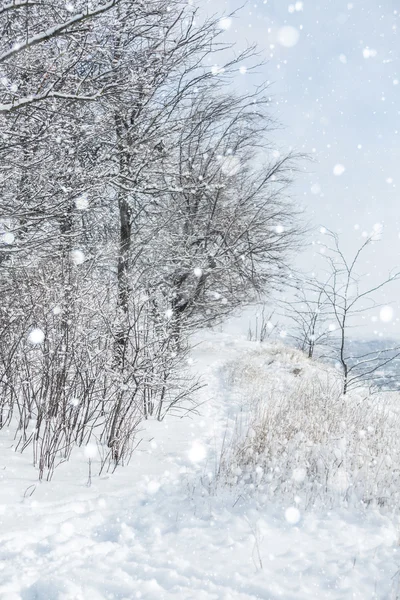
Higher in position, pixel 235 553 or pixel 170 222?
pixel 170 222

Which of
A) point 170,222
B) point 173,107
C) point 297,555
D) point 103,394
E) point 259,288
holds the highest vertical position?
point 173,107

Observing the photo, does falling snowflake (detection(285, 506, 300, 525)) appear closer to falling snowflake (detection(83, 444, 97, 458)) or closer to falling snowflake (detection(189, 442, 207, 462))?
falling snowflake (detection(189, 442, 207, 462))

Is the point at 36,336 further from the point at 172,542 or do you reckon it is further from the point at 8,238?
the point at 172,542

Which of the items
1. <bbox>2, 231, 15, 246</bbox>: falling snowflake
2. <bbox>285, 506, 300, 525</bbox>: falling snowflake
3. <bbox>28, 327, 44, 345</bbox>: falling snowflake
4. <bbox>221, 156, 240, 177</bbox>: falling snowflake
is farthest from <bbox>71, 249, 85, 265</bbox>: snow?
<bbox>285, 506, 300, 525</bbox>: falling snowflake

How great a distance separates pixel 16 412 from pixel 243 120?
30.7 ft

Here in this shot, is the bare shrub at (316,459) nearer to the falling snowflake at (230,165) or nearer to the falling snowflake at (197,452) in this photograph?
the falling snowflake at (197,452)

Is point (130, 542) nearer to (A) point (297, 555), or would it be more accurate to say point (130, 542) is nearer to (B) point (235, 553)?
(B) point (235, 553)

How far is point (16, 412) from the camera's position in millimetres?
5734

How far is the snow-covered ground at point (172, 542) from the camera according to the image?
91.9 inches

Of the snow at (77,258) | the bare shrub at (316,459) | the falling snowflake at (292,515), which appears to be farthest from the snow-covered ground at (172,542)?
the snow at (77,258)

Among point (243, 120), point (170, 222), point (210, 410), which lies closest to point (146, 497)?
point (210, 410)

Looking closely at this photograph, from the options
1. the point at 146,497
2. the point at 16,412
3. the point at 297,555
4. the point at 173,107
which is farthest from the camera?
the point at 173,107

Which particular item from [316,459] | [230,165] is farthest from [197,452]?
[230,165]

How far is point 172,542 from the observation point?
2848 mm
